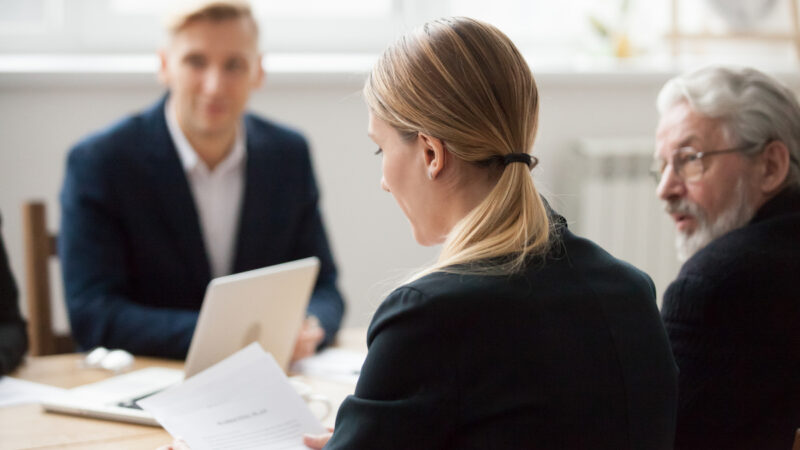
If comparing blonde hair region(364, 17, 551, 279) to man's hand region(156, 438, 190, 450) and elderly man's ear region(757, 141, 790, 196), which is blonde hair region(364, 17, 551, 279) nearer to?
man's hand region(156, 438, 190, 450)

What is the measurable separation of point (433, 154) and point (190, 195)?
1117 millimetres

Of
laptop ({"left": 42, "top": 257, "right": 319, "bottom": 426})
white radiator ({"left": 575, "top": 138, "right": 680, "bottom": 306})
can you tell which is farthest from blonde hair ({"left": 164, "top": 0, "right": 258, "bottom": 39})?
white radiator ({"left": 575, "top": 138, "right": 680, "bottom": 306})

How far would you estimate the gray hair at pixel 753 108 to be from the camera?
5.54 feet

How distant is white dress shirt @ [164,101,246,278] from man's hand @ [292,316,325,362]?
0.45 m

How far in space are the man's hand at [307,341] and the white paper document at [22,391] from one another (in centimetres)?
46

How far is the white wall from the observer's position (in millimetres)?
2846

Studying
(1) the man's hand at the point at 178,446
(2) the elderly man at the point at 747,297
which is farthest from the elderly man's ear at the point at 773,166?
(1) the man's hand at the point at 178,446

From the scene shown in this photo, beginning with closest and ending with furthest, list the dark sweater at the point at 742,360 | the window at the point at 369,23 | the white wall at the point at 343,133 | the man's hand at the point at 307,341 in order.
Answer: the dark sweater at the point at 742,360 → the man's hand at the point at 307,341 → the white wall at the point at 343,133 → the window at the point at 369,23

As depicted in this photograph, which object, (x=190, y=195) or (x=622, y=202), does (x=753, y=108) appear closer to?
(x=190, y=195)

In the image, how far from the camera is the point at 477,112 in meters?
1.13

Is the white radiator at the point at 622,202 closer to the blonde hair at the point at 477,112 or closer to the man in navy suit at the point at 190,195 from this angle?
the man in navy suit at the point at 190,195

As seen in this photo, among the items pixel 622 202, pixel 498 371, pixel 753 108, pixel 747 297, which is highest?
pixel 753 108

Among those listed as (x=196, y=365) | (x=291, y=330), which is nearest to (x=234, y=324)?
(x=196, y=365)

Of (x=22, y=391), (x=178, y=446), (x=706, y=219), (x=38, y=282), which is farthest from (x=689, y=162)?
(x=38, y=282)
